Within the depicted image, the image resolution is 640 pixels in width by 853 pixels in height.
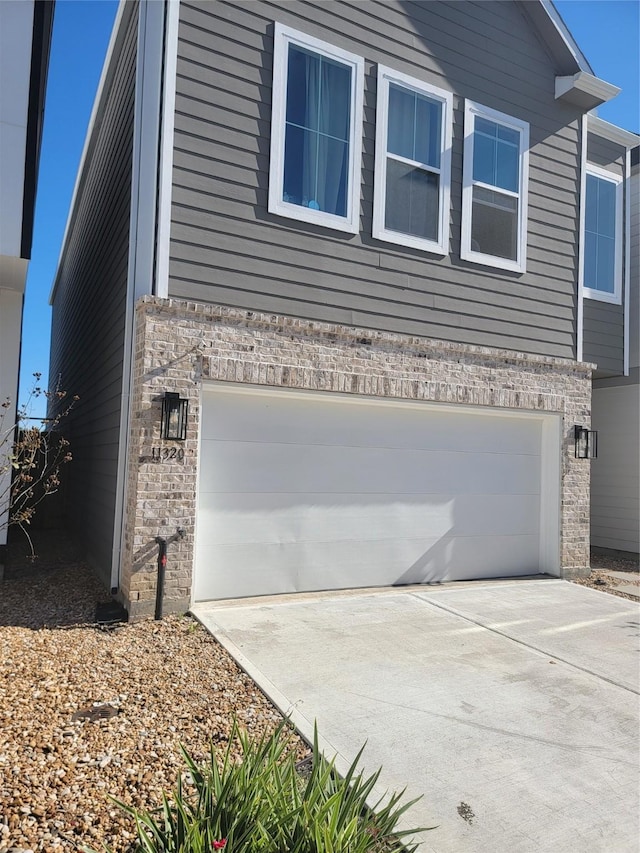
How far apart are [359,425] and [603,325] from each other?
525 centimetres

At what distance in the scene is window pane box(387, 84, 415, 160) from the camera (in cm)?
693

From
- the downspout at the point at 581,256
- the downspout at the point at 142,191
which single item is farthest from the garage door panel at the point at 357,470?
the downspout at the point at 581,256

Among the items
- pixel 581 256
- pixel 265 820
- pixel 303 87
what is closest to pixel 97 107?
pixel 303 87

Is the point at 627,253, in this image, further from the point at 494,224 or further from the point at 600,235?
the point at 494,224

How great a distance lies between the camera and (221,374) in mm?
5781

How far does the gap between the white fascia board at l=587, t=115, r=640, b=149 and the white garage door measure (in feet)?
16.7

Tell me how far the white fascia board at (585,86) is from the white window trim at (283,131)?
3.27m

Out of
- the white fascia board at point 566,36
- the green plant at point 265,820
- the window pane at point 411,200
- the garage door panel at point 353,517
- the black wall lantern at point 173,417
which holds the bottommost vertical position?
the green plant at point 265,820

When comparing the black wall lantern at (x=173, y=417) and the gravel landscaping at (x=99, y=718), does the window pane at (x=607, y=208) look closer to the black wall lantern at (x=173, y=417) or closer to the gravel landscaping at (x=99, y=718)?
the black wall lantern at (x=173, y=417)

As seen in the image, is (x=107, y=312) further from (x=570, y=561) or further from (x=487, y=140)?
(x=570, y=561)

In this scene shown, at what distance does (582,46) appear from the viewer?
26.5ft

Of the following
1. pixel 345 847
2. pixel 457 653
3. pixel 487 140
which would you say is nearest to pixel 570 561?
pixel 457 653

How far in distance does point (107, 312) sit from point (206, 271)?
2.29 m

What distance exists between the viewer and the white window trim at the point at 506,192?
24.3ft
